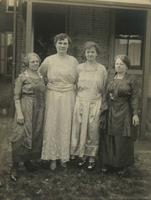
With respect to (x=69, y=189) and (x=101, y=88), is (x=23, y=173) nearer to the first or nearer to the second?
(x=69, y=189)

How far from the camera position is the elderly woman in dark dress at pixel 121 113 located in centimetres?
690

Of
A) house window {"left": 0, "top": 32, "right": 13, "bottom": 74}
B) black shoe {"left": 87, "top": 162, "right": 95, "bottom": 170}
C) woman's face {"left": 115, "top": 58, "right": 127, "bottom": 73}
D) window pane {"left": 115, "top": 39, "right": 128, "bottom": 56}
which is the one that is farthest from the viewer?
house window {"left": 0, "top": 32, "right": 13, "bottom": 74}

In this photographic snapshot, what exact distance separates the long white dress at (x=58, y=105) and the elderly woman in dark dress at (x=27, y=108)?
159mm

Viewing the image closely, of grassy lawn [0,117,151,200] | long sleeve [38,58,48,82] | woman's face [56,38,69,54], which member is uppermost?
woman's face [56,38,69,54]

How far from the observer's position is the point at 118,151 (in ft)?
23.0

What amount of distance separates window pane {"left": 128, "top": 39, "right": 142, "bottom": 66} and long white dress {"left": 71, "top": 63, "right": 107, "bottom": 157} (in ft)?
23.4

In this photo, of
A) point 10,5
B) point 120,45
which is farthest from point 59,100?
point 10,5

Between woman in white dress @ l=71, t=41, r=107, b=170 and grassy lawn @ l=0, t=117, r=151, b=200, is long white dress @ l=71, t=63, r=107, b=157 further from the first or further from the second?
grassy lawn @ l=0, t=117, r=151, b=200

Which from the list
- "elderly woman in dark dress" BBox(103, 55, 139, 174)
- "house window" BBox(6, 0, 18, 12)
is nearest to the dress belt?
"elderly woman in dark dress" BBox(103, 55, 139, 174)

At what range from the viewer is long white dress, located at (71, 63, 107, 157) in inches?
279

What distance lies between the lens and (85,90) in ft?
23.3

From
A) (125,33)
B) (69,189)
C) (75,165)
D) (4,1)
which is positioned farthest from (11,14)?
(69,189)

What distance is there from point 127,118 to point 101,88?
0.60 m

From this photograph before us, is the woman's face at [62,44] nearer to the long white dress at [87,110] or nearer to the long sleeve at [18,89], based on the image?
the long white dress at [87,110]
